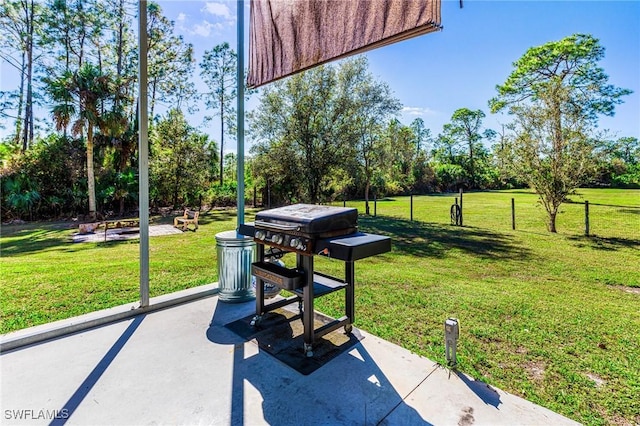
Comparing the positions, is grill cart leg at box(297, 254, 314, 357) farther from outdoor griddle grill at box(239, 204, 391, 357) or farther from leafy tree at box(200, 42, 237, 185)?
leafy tree at box(200, 42, 237, 185)

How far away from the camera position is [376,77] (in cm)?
1104

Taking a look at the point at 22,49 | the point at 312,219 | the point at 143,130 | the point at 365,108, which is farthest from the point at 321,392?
the point at 22,49

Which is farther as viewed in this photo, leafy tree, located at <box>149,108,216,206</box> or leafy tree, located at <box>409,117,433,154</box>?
leafy tree, located at <box>409,117,433,154</box>

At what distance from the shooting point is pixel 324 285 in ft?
8.39

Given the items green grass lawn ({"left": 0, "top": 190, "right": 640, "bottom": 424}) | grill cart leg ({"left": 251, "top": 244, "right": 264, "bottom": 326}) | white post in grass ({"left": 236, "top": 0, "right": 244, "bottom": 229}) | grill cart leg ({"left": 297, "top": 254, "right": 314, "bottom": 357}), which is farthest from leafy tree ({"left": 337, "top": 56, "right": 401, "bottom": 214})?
grill cart leg ({"left": 297, "top": 254, "right": 314, "bottom": 357})

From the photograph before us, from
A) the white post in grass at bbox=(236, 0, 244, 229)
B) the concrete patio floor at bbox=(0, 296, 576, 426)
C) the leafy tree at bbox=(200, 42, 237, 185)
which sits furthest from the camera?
the leafy tree at bbox=(200, 42, 237, 185)

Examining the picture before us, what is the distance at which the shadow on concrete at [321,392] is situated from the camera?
5.45 feet

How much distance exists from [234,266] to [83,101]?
421 inches

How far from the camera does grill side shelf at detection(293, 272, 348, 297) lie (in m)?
2.34

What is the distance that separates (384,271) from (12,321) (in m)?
4.35

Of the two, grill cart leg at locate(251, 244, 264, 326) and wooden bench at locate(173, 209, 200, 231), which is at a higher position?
wooden bench at locate(173, 209, 200, 231)

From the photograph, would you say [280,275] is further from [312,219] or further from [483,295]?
[483,295]

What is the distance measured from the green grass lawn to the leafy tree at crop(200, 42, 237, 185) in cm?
1049

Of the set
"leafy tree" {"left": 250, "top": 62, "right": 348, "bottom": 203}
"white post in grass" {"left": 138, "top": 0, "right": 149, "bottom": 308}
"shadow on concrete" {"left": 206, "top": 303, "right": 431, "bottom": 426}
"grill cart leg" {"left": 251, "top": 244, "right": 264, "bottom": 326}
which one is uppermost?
"leafy tree" {"left": 250, "top": 62, "right": 348, "bottom": 203}
